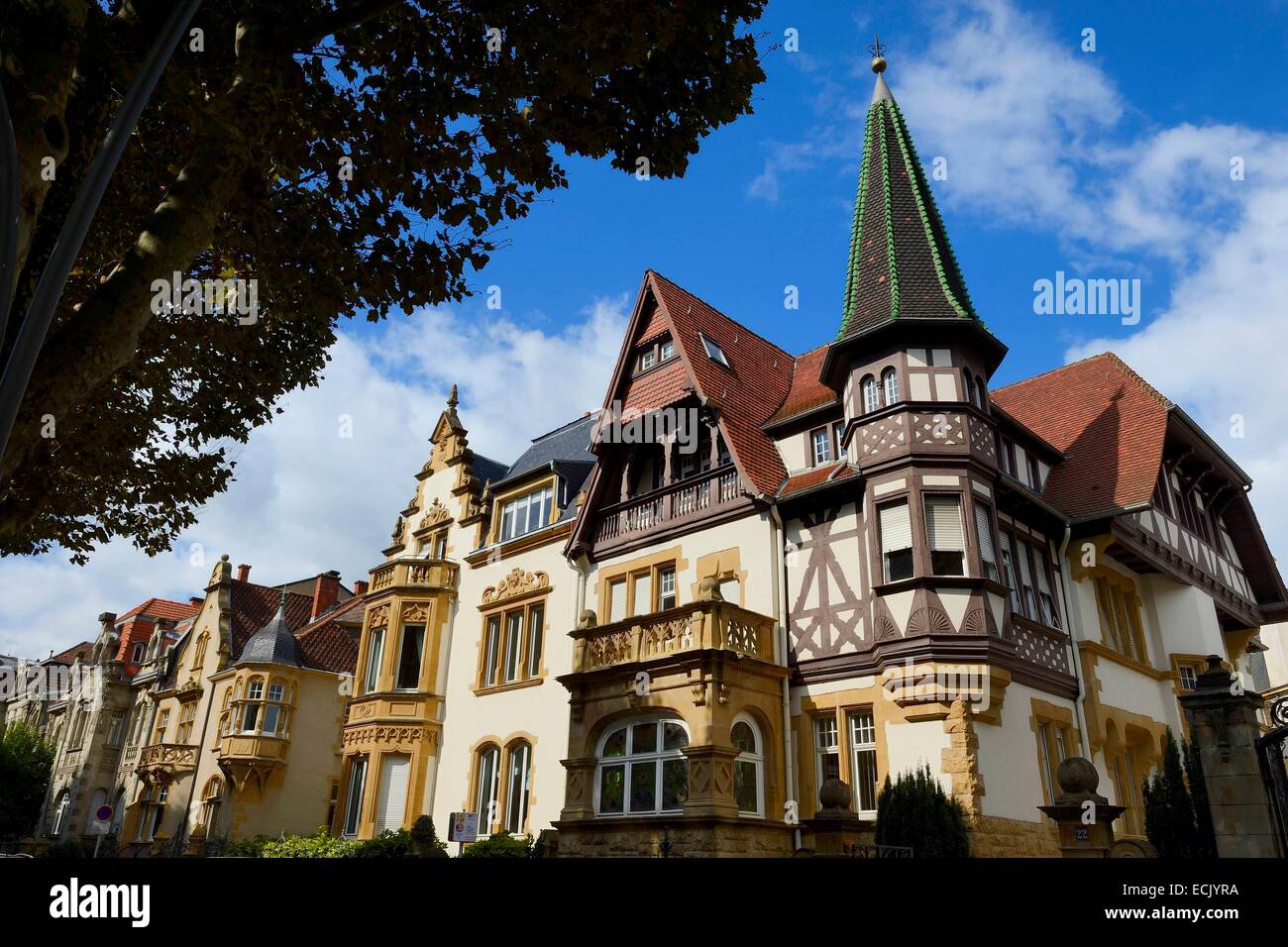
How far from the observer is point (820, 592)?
16.7 m

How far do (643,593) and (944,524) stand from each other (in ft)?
22.4

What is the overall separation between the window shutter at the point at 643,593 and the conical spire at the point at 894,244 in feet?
21.8

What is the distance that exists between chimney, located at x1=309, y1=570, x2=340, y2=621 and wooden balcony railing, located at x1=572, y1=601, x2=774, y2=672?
90.6 feet

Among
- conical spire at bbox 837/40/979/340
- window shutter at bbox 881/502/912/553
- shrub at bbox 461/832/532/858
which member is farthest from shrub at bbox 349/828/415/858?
conical spire at bbox 837/40/979/340

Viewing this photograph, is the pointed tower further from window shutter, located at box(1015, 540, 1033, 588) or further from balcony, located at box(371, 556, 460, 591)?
balcony, located at box(371, 556, 460, 591)

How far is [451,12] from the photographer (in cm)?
815

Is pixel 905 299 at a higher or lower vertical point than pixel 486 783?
higher

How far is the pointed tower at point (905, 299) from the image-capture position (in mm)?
16984

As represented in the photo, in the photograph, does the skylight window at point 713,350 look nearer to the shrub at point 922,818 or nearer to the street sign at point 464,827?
the shrub at point 922,818

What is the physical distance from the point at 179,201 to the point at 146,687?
44174mm

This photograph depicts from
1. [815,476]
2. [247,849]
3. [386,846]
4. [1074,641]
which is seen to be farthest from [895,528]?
[247,849]

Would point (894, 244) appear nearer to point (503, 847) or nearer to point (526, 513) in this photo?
point (526, 513)

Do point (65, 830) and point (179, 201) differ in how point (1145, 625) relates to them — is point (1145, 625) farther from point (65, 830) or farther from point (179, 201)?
point (65, 830)

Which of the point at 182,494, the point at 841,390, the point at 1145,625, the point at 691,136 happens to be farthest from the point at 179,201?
the point at 1145,625
